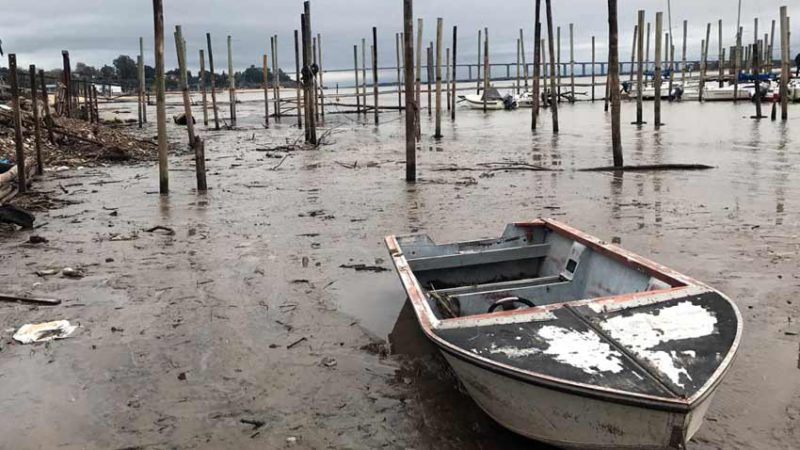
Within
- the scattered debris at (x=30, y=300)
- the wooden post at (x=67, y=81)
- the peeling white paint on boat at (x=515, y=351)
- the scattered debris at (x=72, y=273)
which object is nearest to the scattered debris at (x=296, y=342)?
the peeling white paint on boat at (x=515, y=351)

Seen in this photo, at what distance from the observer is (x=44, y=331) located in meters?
4.82

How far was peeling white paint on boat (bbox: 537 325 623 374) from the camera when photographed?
281cm

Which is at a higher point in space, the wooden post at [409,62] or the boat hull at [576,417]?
the wooden post at [409,62]

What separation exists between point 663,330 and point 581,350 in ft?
1.48

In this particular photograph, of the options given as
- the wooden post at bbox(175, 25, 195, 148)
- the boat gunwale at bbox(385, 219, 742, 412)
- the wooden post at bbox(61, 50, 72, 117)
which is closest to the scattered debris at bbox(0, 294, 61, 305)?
the boat gunwale at bbox(385, 219, 742, 412)

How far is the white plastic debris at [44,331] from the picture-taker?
185 inches

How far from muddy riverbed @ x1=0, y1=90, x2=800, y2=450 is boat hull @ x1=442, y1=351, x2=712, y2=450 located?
0.36 meters

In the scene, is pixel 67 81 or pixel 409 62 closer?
pixel 409 62

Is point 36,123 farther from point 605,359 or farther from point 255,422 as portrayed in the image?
point 605,359

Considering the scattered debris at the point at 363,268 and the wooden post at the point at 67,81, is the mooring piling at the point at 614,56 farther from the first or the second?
the wooden post at the point at 67,81

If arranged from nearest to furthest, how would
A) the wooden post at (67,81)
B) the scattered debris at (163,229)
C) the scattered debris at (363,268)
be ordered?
the scattered debris at (363,268), the scattered debris at (163,229), the wooden post at (67,81)

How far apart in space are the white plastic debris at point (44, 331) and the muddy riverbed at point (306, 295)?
0.11 meters

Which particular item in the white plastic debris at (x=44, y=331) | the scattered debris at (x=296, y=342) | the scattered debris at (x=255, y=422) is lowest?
the scattered debris at (x=255, y=422)

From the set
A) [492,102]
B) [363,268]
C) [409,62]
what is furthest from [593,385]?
[492,102]
